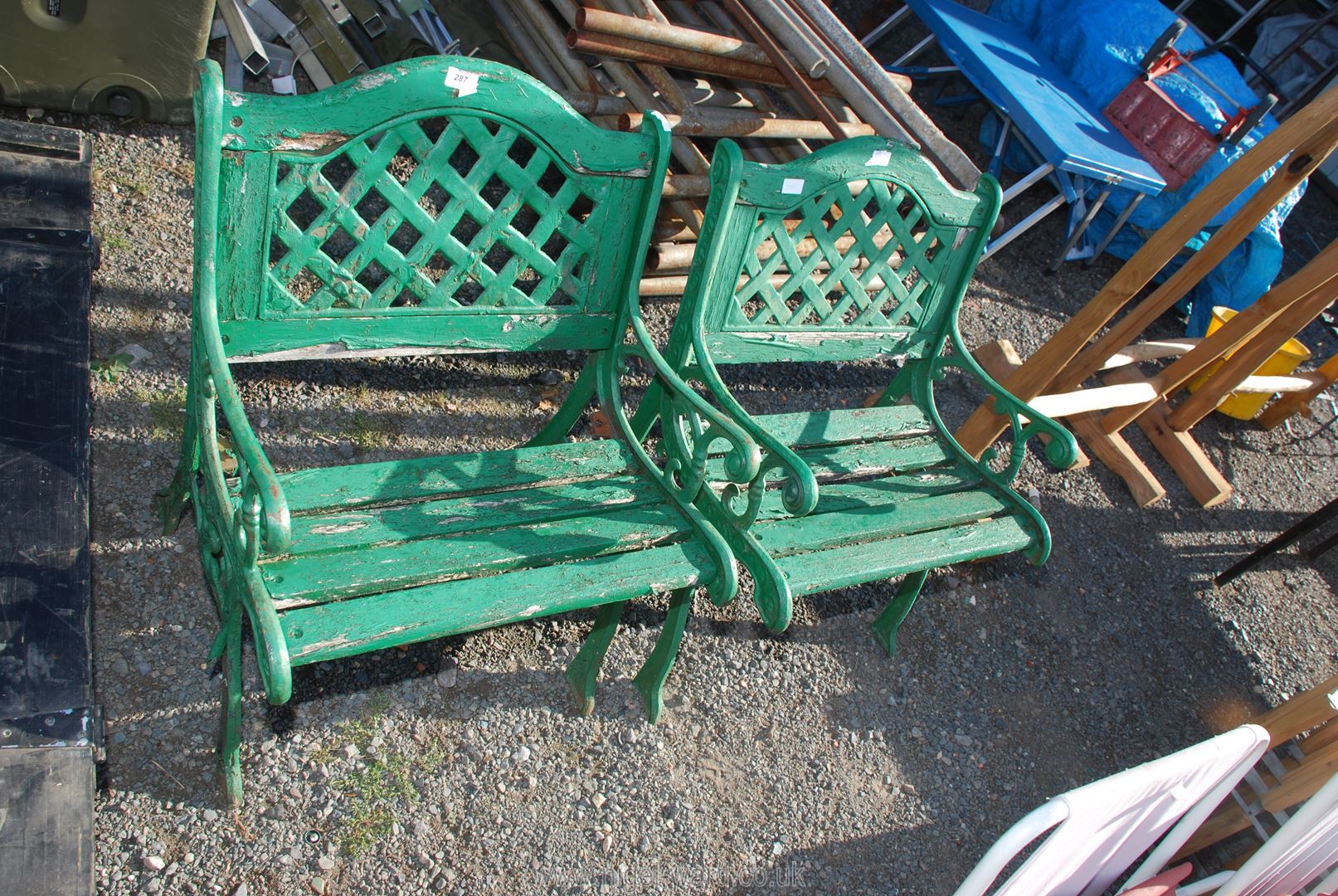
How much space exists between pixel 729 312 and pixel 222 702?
5.28 feet

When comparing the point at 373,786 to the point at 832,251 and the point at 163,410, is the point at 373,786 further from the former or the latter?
the point at 832,251

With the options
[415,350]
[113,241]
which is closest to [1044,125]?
[415,350]

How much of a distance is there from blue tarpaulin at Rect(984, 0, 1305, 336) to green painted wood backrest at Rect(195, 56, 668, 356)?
13.0 feet

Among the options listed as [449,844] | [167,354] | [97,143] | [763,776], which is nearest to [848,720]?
[763,776]

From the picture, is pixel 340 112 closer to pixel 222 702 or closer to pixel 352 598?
pixel 352 598

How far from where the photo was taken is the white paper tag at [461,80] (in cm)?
215

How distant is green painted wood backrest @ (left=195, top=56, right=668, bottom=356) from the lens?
205 centimetres

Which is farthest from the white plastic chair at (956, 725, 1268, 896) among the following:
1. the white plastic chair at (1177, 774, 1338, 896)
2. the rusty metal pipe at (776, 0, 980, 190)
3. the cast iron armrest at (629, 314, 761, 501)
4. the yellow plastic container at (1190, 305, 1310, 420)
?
the yellow plastic container at (1190, 305, 1310, 420)

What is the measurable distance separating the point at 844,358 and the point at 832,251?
35cm

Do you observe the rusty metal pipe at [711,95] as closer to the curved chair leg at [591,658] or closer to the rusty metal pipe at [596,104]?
the rusty metal pipe at [596,104]

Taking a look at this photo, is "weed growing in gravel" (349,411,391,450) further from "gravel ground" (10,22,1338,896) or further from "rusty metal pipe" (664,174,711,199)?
"rusty metal pipe" (664,174,711,199)

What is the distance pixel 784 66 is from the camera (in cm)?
374

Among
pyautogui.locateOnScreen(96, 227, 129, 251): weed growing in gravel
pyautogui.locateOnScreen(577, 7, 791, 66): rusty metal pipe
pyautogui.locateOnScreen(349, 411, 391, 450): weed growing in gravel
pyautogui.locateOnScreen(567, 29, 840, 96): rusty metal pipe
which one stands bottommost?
pyautogui.locateOnScreen(349, 411, 391, 450): weed growing in gravel

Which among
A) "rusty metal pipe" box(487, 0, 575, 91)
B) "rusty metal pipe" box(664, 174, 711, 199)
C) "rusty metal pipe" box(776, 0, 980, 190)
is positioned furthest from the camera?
"rusty metal pipe" box(487, 0, 575, 91)
